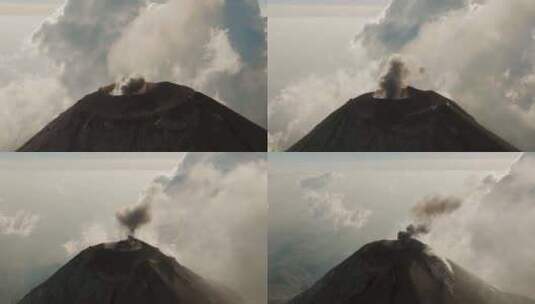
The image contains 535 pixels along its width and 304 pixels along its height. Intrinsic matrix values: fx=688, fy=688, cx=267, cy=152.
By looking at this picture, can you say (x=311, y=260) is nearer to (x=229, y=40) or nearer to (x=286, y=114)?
(x=286, y=114)

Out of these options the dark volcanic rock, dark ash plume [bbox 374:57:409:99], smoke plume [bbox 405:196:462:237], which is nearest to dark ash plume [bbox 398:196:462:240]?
smoke plume [bbox 405:196:462:237]

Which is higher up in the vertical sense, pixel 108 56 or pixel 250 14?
pixel 250 14

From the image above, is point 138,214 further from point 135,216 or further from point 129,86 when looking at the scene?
point 129,86

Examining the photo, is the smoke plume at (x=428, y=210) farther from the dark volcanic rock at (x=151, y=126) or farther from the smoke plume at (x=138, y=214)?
the smoke plume at (x=138, y=214)

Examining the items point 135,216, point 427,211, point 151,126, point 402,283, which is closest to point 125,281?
point 135,216

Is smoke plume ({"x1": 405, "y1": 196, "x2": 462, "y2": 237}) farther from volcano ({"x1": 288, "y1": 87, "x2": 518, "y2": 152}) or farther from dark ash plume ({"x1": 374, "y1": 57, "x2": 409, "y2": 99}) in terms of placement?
dark ash plume ({"x1": 374, "y1": 57, "x2": 409, "y2": 99})

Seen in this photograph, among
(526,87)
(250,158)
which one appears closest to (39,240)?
(250,158)
